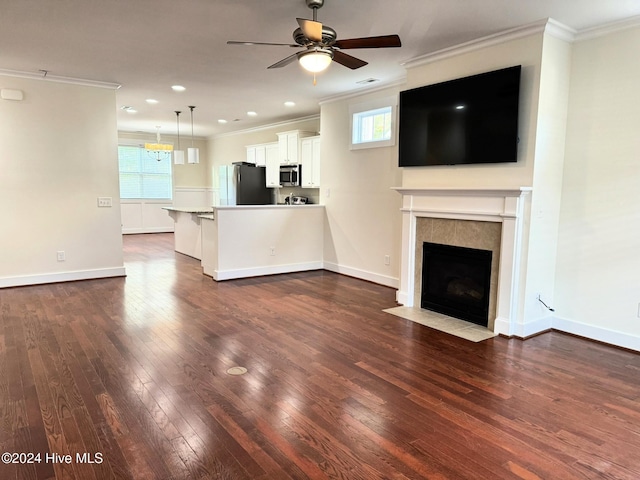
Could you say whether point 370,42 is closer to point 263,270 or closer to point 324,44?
point 324,44

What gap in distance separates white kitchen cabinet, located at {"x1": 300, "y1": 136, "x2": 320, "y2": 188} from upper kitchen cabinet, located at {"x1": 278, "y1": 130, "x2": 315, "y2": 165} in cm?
12

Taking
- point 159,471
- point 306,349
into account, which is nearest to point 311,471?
point 159,471

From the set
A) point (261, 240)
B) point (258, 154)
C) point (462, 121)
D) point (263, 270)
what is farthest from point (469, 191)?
point (258, 154)

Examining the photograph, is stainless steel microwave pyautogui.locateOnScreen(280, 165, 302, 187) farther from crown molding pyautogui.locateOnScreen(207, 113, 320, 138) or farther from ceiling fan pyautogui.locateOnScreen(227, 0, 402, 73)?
ceiling fan pyautogui.locateOnScreen(227, 0, 402, 73)

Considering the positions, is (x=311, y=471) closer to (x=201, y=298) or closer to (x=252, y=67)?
(x=201, y=298)

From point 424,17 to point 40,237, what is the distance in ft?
17.4

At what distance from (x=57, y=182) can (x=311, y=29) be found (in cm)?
449

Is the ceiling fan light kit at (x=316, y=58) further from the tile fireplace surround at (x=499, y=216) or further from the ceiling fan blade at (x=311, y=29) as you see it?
the tile fireplace surround at (x=499, y=216)

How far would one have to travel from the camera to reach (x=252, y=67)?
185 inches

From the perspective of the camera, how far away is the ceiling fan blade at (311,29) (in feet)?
8.36

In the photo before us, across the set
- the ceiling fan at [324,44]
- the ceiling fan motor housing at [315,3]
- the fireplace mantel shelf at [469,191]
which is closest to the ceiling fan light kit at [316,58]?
the ceiling fan at [324,44]

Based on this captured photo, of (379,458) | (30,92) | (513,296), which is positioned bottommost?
(379,458)

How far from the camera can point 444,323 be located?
4.06m

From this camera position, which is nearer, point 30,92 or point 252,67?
point 252,67
